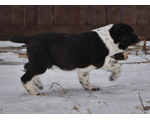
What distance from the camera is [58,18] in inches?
235

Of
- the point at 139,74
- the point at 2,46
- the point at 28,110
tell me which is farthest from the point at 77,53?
the point at 2,46

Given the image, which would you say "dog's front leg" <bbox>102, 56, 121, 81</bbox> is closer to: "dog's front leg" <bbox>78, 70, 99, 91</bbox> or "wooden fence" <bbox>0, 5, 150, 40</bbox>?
"dog's front leg" <bbox>78, 70, 99, 91</bbox>

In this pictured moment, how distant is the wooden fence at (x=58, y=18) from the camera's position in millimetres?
5883

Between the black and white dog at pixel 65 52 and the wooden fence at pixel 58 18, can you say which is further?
the wooden fence at pixel 58 18

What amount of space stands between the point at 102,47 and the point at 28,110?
58.6 inches

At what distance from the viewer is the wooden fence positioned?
588 cm

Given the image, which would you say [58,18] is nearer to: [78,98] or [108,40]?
[108,40]

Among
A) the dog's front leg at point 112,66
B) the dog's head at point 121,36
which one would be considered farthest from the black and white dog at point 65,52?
the dog's head at point 121,36

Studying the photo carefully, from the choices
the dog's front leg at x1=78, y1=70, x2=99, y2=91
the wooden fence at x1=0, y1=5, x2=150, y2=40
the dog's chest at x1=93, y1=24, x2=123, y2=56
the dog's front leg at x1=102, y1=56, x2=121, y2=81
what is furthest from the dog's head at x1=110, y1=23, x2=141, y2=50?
the wooden fence at x1=0, y1=5, x2=150, y2=40

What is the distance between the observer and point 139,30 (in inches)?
236

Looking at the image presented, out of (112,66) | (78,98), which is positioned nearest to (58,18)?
(112,66)

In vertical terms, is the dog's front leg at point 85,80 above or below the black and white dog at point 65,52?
below

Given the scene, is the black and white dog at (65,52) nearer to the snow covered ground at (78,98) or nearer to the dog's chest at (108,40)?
the dog's chest at (108,40)

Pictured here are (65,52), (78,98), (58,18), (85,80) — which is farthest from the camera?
(58,18)
